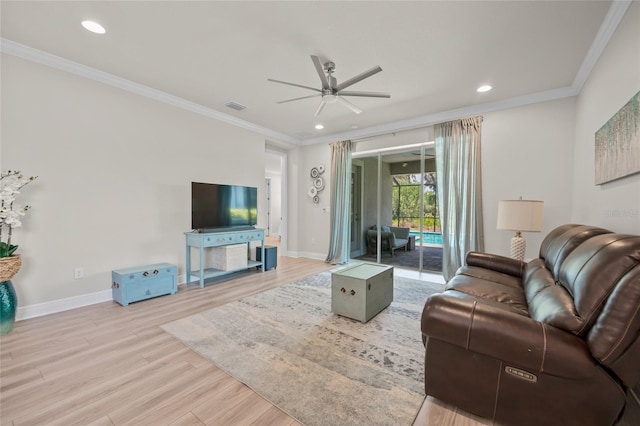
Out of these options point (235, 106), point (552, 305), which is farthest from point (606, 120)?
point (235, 106)

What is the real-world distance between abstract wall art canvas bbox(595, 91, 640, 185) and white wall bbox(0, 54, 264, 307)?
4.78 m

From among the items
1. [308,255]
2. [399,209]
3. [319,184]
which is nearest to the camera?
[399,209]

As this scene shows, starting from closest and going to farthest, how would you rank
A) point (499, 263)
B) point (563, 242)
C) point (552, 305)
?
point (552, 305) → point (563, 242) → point (499, 263)

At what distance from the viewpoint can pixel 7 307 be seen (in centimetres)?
235

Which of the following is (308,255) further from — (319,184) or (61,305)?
(61,305)

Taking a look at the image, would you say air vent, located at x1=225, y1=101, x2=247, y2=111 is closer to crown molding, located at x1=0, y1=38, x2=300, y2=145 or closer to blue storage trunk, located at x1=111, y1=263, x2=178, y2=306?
crown molding, located at x1=0, y1=38, x2=300, y2=145

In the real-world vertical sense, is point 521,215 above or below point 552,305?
above

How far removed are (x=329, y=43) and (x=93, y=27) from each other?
7.01ft

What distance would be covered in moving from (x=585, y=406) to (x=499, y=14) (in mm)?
2693

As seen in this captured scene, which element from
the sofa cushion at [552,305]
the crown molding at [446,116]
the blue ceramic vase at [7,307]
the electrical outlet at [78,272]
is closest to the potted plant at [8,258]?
the blue ceramic vase at [7,307]

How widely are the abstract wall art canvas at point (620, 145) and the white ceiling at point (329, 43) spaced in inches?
33.3

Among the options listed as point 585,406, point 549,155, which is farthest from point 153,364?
point 549,155

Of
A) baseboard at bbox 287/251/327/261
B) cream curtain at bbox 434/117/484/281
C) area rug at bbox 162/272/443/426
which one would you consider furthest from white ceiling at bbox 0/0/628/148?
baseboard at bbox 287/251/327/261

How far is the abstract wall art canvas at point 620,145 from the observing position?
5.75 ft
